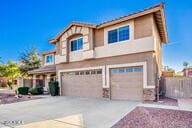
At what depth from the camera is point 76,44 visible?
568 inches

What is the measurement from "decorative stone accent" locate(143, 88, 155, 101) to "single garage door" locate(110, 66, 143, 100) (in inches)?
14.3

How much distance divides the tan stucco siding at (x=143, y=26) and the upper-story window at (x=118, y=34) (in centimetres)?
73

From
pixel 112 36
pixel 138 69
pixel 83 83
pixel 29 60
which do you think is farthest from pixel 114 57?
pixel 29 60

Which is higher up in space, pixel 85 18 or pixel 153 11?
pixel 85 18

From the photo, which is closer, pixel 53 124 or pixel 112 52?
pixel 53 124

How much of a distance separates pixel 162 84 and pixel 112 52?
209 inches

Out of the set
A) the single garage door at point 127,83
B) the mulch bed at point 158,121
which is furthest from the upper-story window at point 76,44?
the mulch bed at point 158,121

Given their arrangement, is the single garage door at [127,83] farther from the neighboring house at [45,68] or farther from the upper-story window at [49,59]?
the upper-story window at [49,59]

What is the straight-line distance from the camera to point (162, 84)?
1255cm

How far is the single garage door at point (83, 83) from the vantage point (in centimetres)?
1259

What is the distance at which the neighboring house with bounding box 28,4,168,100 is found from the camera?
10.0 meters

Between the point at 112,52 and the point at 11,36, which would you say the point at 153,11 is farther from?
the point at 11,36

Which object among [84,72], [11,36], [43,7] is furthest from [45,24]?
[84,72]

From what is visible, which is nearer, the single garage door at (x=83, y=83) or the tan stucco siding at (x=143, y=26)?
the tan stucco siding at (x=143, y=26)
